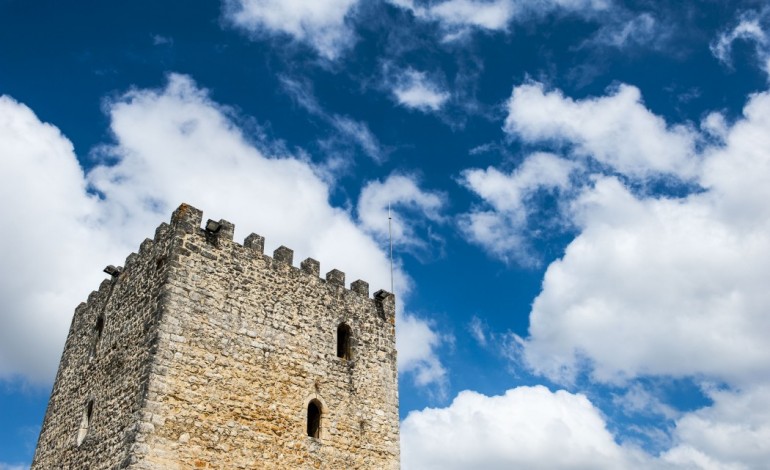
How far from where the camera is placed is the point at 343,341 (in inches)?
835

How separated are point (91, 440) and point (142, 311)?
363cm

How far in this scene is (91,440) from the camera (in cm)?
1762

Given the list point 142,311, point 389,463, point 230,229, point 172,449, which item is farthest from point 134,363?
point 389,463

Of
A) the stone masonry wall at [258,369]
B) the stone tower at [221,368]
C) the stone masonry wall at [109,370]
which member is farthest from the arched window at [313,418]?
the stone masonry wall at [109,370]

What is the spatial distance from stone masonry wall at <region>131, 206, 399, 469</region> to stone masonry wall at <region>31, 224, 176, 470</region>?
664mm

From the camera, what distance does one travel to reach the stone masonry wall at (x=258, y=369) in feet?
53.8

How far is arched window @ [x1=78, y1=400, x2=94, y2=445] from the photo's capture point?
1843cm

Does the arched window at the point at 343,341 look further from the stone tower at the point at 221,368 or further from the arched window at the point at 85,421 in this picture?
the arched window at the point at 85,421

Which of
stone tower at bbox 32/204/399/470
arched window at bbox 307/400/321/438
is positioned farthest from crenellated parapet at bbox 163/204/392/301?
arched window at bbox 307/400/321/438

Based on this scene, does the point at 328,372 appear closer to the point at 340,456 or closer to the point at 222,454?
the point at 340,456

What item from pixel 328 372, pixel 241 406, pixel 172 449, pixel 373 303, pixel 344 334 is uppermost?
pixel 373 303

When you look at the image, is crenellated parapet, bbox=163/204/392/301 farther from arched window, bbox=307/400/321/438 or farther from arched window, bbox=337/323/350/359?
arched window, bbox=307/400/321/438

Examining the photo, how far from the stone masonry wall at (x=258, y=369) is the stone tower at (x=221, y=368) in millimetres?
31

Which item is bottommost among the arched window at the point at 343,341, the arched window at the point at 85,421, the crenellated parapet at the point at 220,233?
the arched window at the point at 85,421
